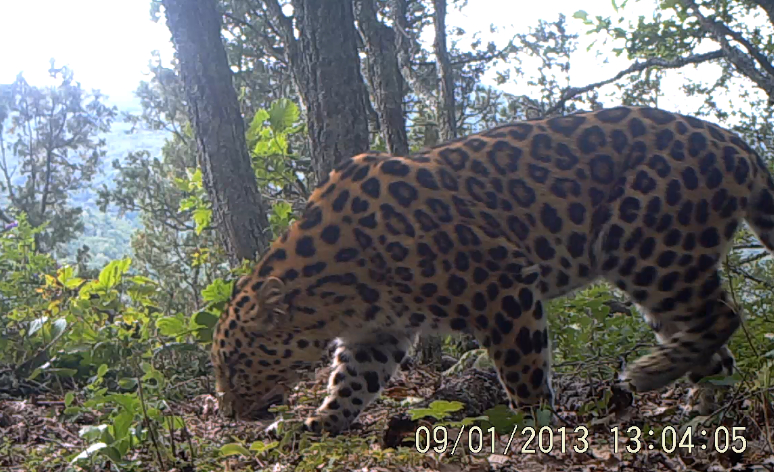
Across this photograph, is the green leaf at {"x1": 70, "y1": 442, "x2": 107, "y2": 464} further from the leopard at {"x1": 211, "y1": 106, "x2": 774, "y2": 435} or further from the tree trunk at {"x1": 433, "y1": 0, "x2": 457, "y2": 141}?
the tree trunk at {"x1": 433, "y1": 0, "x2": 457, "y2": 141}

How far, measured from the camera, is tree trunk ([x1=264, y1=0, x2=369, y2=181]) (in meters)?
5.68

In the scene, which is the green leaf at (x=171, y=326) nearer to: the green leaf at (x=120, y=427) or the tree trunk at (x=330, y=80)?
the green leaf at (x=120, y=427)

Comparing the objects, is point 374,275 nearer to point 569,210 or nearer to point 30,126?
point 569,210

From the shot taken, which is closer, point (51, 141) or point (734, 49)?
point (734, 49)

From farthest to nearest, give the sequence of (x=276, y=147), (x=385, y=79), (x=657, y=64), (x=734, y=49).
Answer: (x=657, y=64), (x=734, y=49), (x=385, y=79), (x=276, y=147)

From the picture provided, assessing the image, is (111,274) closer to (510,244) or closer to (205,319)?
(205,319)

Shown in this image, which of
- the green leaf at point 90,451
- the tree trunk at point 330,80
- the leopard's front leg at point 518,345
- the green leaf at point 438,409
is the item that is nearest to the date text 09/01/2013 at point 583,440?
the green leaf at point 438,409

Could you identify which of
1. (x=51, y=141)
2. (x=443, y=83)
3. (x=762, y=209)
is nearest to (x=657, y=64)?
(x=443, y=83)

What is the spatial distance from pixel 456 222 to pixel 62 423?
2756 mm

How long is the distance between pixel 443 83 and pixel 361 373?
20.7ft

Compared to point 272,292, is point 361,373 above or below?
below

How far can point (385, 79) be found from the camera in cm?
750

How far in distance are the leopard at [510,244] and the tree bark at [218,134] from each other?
1834mm

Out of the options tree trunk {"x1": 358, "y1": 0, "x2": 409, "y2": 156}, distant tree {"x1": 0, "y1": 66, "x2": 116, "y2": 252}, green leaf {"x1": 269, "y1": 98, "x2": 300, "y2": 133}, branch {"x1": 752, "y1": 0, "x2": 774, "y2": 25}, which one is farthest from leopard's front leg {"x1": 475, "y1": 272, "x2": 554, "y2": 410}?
distant tree {"x1": 0, "y1": 66, "x2": 116, "y2": 252}
